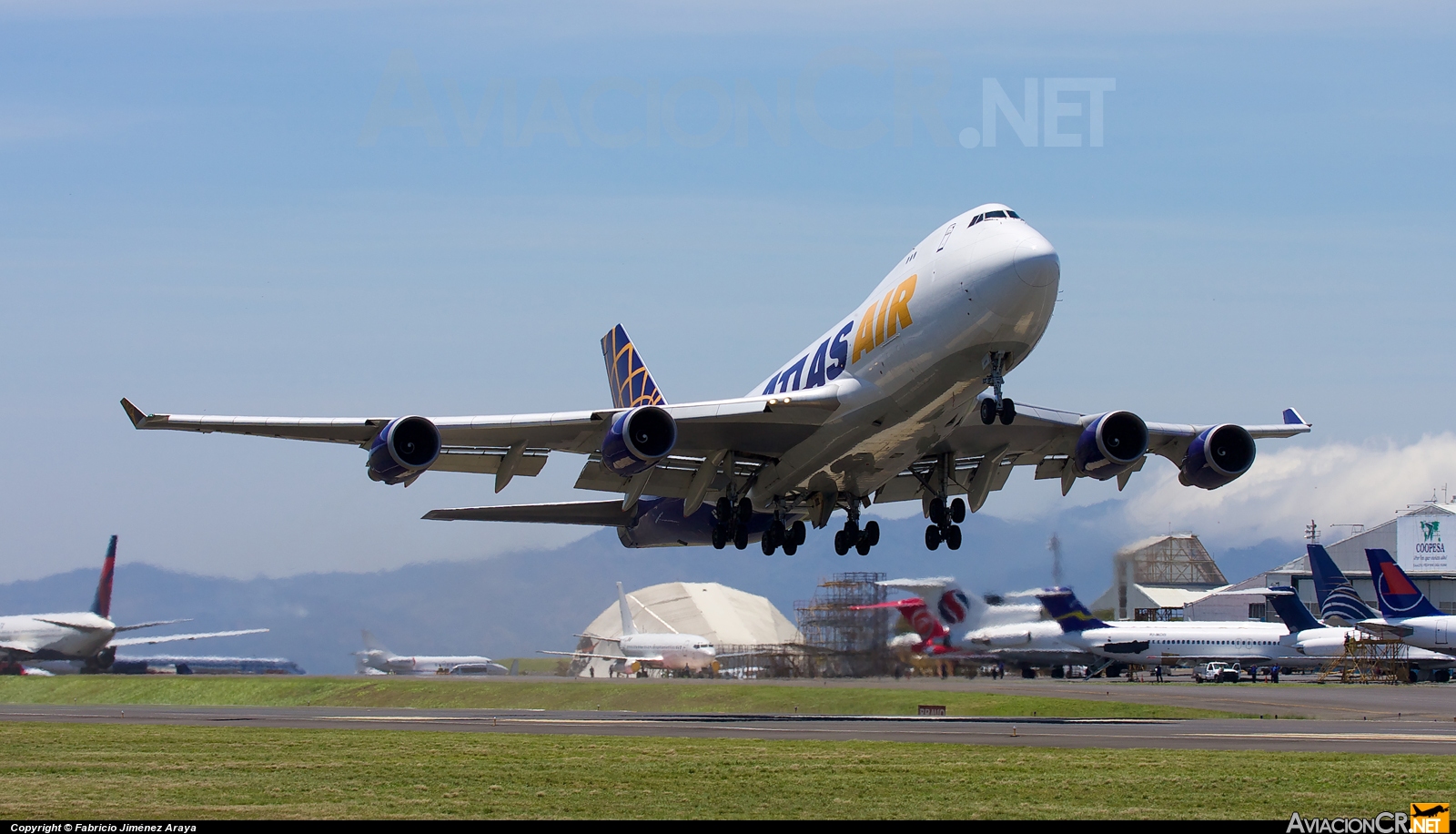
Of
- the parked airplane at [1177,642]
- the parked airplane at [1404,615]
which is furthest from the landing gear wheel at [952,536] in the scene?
the parked airplane at [1404,615]

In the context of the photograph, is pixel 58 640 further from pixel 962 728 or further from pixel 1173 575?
pixel 1173 575

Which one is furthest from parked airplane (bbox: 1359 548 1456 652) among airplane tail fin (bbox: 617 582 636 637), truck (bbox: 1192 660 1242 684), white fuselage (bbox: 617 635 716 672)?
airplane tail fin (bbox: 617 582 636 637)

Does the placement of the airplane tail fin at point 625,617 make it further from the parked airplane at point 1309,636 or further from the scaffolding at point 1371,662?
the scaffolding at point 1371,662

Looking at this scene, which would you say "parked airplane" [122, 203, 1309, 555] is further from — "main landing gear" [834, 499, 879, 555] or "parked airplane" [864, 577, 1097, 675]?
"parked airplane" [864, 577, 1097, 675]

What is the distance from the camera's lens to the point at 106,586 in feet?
336

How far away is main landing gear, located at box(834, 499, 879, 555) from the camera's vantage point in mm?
39375

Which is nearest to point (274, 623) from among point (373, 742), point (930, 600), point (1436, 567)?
point (930, 600)

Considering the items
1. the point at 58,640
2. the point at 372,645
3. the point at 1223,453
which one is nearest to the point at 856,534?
the point at 1223,453

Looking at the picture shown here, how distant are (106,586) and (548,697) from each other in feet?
161

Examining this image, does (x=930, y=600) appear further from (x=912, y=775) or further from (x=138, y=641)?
(x=138, y=641)

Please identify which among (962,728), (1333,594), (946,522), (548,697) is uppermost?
(1333,594)

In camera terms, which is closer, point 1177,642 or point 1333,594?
point 1177,642

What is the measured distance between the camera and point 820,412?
3269 centimetres

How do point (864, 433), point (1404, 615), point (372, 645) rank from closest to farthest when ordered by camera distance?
point (864, 433) < point (1404, 615) < point (372, 645)
